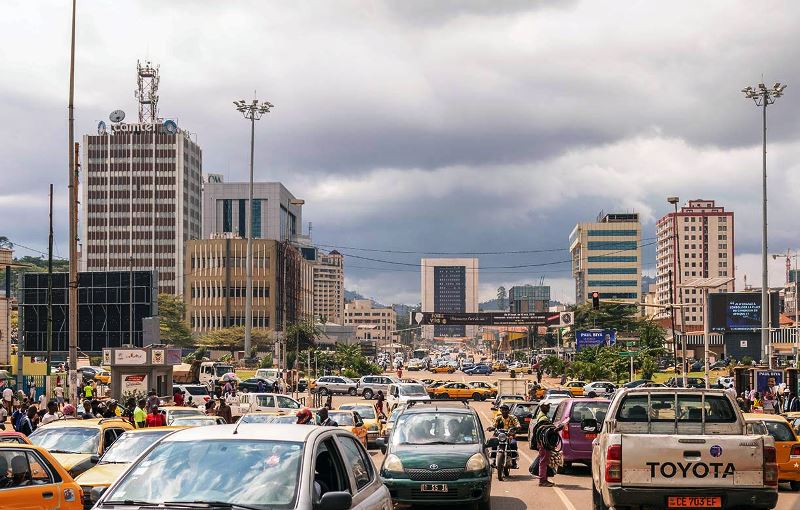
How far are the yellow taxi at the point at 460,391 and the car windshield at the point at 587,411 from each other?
4205 cm

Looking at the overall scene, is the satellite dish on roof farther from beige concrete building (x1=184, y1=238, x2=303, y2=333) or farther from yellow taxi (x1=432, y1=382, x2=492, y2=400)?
yellow taxi (x1=432, y1=382, x2=492, y2=400)

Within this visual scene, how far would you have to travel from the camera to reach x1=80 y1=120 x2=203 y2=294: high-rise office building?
18262 centimetres

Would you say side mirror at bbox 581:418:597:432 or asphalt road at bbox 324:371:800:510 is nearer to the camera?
side mirror at bbox 581:418:597:432

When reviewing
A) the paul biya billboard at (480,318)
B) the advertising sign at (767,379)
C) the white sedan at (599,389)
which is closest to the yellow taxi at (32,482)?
the advertising sign at (767,379)

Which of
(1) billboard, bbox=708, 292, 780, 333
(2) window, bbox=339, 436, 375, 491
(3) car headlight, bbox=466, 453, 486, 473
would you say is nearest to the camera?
(2) window, bbox=339, 436, 375, 491

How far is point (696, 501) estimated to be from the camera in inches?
487

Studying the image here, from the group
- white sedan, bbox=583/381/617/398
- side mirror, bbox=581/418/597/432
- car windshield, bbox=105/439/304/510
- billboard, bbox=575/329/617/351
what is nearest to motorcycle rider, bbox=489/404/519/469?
side mirror, bbox=581/418/597/432

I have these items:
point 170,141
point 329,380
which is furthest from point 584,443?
point 170,141

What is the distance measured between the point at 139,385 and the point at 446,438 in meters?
36.3

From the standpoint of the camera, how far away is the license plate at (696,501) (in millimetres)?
12359

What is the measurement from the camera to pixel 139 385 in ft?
168

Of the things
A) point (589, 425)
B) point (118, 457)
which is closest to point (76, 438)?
point (118, 457)

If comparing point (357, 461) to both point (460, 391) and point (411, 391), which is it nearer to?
point (411, 391)

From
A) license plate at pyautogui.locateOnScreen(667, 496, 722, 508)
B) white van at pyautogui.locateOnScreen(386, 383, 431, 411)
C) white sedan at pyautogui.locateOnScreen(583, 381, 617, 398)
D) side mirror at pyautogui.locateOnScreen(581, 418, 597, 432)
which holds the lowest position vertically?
white sedan at pyautogui.locateOnScreen(583, 381, 617, 398)
